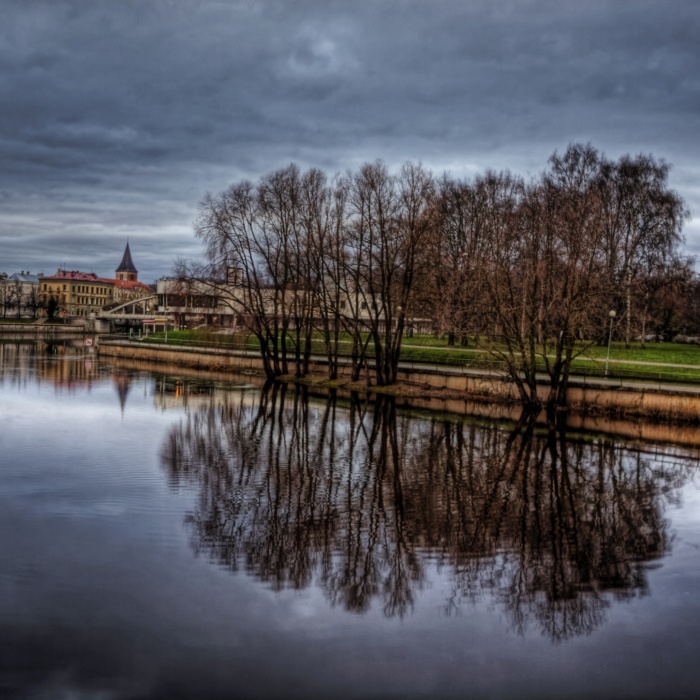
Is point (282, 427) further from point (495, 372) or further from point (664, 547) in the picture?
point (664, 547)

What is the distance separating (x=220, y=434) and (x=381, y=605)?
17.9 m

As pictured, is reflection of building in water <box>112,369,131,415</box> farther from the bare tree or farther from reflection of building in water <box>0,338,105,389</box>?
the bare tree

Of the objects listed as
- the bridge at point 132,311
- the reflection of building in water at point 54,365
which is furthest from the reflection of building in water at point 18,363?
the bridge at point 132,311

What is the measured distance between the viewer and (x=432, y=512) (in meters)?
19.3

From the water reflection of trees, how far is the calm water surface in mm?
79

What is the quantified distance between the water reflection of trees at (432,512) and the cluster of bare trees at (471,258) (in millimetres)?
9035

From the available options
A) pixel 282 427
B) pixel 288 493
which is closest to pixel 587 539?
pixel 288 493

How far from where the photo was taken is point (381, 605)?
13422 mm

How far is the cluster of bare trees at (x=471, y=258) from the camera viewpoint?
127 feet

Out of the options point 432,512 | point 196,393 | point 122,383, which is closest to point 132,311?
point 122,383

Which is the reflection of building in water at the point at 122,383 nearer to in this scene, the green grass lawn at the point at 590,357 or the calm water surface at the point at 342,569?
the green grass lawn at the point at 590,357

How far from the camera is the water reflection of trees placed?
47.2 ft

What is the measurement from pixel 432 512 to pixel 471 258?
28.2 meters

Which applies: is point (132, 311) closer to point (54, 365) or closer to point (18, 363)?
point (18, 363)
